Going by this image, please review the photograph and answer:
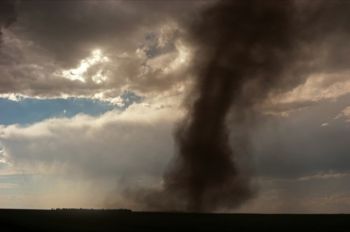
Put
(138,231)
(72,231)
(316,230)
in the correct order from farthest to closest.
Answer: (316,230)
(138,231)
(72,231)

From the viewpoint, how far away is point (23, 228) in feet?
308

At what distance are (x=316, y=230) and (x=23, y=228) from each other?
56755 millimetres

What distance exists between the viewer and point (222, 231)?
9406 cm

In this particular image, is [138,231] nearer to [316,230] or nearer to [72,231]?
[72,231]

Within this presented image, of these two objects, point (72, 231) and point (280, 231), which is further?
point (280, 231)

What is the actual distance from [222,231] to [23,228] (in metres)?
37.9

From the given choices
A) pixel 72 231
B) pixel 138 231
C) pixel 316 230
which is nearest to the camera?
pixel 72 231

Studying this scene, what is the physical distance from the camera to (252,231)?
95.4m

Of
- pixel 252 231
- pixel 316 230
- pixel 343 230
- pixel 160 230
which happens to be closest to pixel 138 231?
pixel 160 230

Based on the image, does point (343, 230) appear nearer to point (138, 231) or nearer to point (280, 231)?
point (280, 231)

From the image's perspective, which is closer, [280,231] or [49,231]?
[49,231]

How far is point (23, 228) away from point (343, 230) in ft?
206

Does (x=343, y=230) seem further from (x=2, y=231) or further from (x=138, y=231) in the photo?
(x=2, y=231)

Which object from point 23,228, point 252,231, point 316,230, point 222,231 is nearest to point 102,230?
point 23,228
